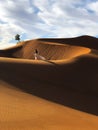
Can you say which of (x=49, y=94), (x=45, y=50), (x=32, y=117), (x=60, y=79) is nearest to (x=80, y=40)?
(x=45, y=50)

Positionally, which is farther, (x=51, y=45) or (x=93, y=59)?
(x=51, y=45)

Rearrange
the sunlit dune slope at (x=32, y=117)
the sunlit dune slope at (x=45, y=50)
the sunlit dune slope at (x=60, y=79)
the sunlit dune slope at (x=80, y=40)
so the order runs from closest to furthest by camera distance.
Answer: the sunlit dune slope at (x=32, y=117), the sunlit dune slope at (x=60, y=79), the sunlit dune slope at (x=45, y=50), the sunlit dune slope at (x=80, y=40)

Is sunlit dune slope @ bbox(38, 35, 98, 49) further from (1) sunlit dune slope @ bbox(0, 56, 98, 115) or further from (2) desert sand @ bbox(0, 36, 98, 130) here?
(1) sunlit dune slope @ bbox(0, 56, 98, 115)

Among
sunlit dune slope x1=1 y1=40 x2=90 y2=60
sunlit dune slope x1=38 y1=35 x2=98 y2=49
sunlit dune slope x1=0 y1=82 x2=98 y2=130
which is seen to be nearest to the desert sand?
sunlit dune slope x1=0 y1=82 x2=98 y2=130

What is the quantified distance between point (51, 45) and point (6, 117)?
37.2 metres

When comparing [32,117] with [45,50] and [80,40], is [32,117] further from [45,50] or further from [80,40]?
[80,40]

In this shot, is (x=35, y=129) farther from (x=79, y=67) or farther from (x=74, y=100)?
(x=79, y=67)

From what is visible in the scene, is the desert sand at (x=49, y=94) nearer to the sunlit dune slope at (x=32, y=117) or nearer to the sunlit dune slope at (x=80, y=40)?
the sunlit dune slope at (x=32, y=117)

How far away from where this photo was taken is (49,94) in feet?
68.9

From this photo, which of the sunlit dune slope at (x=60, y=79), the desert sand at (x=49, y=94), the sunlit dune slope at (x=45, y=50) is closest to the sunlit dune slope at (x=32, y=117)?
the desert sand at (x=49, y=94)

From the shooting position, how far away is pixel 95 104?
2242cm

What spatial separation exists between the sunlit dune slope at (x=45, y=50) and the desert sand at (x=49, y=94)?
14823 mm

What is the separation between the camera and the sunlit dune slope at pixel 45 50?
155 feet

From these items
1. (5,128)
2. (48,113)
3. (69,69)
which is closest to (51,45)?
(69,69)
